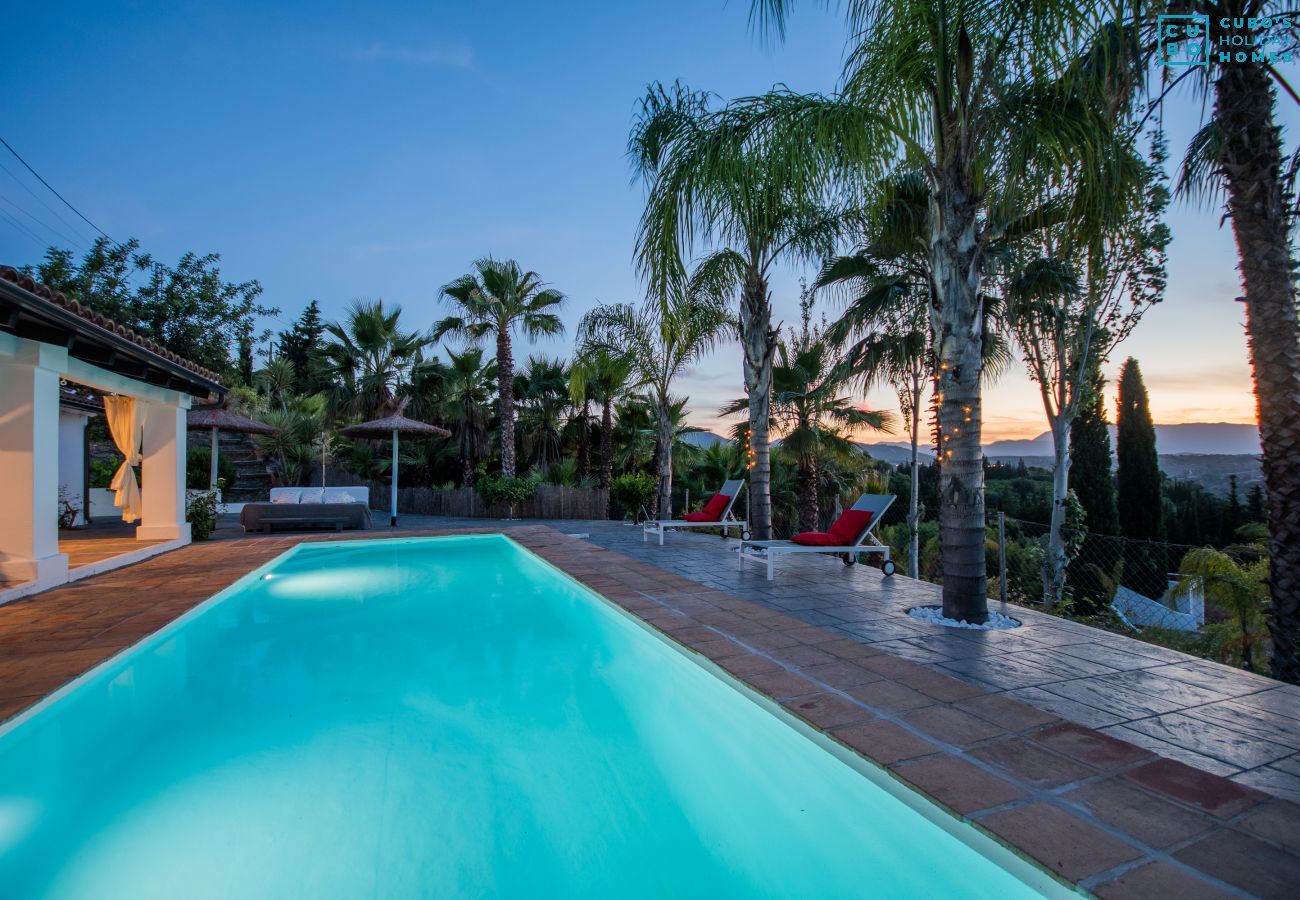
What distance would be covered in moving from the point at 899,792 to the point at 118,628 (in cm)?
573

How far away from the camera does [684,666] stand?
4160 mm

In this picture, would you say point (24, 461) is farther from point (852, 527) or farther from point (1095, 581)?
point (1095, 581)

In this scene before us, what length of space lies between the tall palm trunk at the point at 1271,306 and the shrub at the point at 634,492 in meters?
12.8

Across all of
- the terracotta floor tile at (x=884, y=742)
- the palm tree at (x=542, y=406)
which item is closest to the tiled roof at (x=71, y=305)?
the terracotta floor tile at (x=884, y=742)

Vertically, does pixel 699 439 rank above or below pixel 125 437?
above

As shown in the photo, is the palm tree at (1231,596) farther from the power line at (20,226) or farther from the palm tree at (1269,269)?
the power line at (20,226)

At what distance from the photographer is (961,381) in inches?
190

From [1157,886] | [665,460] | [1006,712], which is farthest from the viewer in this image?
[665,460]

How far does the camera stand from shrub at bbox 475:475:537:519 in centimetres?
1706

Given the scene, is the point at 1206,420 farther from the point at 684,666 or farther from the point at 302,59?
the point at 302,59

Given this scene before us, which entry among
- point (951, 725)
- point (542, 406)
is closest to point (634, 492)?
point (542, 406)

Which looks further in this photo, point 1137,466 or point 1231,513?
point 1137,466

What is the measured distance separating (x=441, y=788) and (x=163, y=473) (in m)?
9.70

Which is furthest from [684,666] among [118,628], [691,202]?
[118,628]
